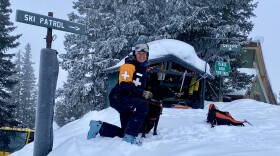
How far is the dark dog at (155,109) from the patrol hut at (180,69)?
813 centimetres

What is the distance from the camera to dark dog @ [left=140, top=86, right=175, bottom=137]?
6.24 m

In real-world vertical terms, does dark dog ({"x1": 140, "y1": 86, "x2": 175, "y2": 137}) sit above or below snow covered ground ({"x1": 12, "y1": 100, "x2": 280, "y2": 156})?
above

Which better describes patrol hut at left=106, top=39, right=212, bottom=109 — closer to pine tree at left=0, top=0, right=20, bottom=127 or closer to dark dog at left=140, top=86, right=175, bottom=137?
dark dog at left=140, top=86, right=175, bottom=137

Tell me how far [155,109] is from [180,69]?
994cm

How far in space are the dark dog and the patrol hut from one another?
8.13 meters

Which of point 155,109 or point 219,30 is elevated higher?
point 219,30

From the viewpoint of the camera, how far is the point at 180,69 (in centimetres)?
1606

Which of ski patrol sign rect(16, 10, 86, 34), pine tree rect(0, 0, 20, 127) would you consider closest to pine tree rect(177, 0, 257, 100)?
pine tree rect(0, 0, 20, 127)

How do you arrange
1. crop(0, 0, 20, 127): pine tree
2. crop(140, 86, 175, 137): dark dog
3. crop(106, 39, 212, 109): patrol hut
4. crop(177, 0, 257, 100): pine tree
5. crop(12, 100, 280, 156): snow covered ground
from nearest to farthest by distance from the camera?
crop(12, 100, 280, 156): snow covered ground
crop(140, 86, 175, 137): dark dog
crop(106, 39, 212, 109): patrol hut
crop(177, 0, 257, 100): pine tree
crop(0, 0, 20, 127): pine tree

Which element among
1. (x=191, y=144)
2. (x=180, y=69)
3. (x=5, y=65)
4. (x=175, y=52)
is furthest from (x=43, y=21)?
(x=5, y=65)

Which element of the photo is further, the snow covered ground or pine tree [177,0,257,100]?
pine tree [177,0,257,100]

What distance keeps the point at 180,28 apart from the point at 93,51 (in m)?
7.38

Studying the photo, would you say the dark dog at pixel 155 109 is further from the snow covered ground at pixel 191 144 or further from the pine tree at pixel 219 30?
the pine tree at pixel 219 30

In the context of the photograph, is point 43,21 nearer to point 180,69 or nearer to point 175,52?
point 175,52
